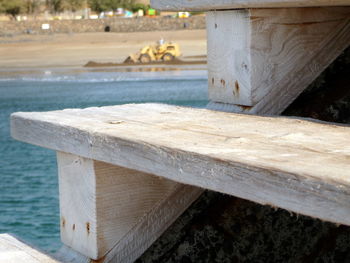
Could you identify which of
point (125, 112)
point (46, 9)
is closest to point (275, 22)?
point (125, 112)

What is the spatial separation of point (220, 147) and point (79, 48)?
35.7 m

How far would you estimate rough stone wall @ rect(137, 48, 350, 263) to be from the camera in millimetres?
1667

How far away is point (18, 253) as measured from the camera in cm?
164

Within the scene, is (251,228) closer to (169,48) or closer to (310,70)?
(310,70)

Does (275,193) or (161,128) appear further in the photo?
(161,128)

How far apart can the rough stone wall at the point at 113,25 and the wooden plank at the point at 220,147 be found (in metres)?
44.0

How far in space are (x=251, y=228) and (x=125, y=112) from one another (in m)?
0.36

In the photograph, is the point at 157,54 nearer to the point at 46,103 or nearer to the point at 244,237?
the point at 46,103

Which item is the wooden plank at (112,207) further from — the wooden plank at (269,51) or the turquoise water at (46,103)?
the turquoise water at (46,103)

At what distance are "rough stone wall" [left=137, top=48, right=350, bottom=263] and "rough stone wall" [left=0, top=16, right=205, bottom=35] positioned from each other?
43.9m

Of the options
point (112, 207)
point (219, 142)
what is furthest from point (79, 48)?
point (219, 142)

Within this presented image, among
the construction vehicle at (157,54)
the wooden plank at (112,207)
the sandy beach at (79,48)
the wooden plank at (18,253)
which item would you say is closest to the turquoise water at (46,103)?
the wooden plank at (18,253)

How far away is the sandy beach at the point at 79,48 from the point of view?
31312 mm

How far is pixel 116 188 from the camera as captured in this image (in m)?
1.54
